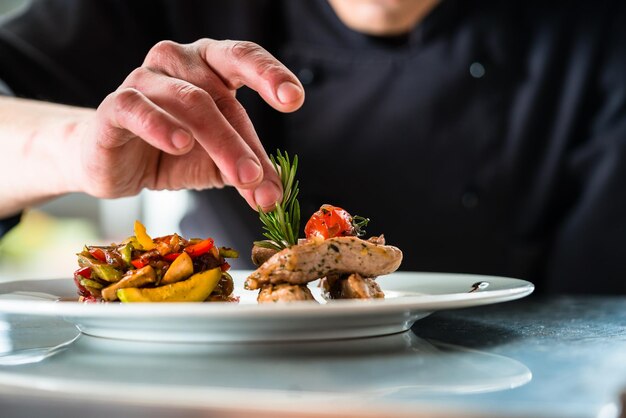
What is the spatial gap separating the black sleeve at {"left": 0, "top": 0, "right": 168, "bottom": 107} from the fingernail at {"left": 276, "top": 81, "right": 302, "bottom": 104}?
1.21 meters

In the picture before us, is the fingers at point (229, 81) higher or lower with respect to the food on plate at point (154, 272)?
higher

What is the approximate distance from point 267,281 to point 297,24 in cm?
154

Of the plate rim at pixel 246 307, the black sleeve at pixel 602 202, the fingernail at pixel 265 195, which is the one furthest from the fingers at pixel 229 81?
the black sleeve at pixel 602 202

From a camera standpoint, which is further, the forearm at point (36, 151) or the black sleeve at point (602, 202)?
the black sleeve at point (602, 202)

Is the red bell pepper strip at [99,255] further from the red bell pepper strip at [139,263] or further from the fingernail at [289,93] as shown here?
the fingernail at [289,93]

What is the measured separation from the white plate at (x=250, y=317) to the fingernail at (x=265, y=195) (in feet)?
1.00

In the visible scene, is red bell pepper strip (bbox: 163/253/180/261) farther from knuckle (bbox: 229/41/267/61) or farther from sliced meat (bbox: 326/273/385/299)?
knuckle (bbox: 229/41/267/61)

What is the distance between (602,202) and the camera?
93.7 inches

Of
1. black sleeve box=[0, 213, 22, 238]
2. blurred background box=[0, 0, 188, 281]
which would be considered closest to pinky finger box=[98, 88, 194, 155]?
black sleeve box=[0, 213, 22, 238]

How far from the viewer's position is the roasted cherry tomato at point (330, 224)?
111cm

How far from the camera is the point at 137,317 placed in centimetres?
73

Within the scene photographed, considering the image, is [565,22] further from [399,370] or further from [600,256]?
[399,370]

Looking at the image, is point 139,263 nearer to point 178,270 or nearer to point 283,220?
point 178,270

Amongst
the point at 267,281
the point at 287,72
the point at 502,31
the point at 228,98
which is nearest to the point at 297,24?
the point at 502,31
